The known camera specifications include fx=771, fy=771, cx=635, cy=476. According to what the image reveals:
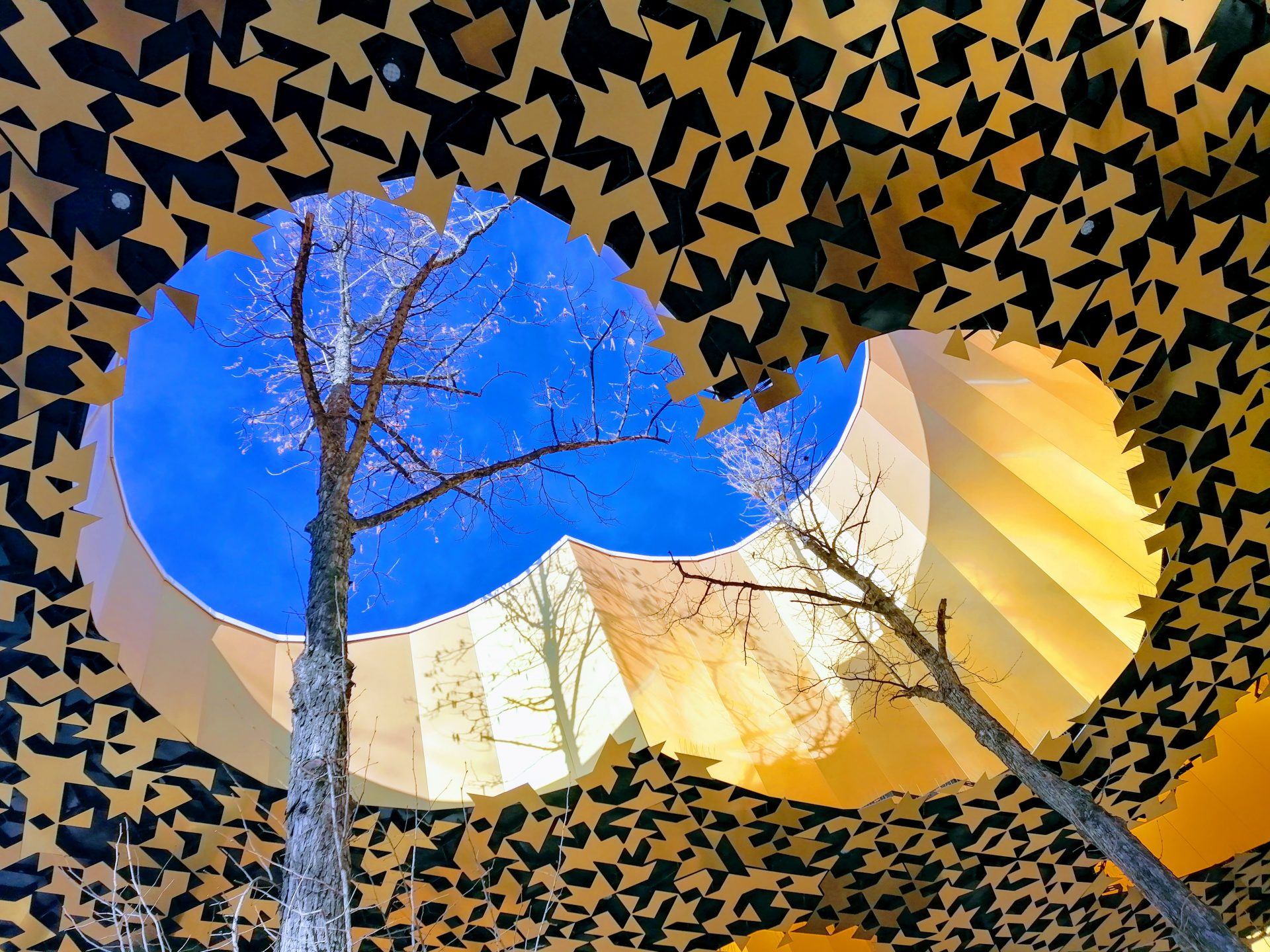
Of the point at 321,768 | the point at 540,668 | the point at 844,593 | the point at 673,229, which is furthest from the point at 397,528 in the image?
the point at 844,593

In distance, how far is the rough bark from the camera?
4.79 metres

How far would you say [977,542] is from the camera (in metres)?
8.97

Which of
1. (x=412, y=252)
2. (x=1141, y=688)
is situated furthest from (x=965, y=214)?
(x=1141, y=688)

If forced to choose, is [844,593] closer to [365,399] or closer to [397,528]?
[397,528]

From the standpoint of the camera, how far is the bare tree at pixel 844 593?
243 inches

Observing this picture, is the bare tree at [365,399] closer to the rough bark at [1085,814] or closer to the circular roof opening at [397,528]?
the circular roof opening at [397,528]

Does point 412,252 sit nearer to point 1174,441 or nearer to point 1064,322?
point 1064,322

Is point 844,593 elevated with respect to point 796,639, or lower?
elevated

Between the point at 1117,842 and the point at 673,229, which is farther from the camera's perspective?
the point at 1117,842

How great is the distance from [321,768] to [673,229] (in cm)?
345

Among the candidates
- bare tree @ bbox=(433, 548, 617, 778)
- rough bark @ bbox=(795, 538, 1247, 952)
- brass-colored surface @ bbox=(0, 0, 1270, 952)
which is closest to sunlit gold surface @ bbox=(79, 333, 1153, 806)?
bare tree @ bbox=(433, 548, 617, 778)

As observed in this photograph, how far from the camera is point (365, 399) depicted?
17.9ft

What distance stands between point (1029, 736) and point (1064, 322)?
4.70 meters

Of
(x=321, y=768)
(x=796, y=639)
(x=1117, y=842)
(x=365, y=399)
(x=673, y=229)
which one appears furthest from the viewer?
(x=796, y=639)
